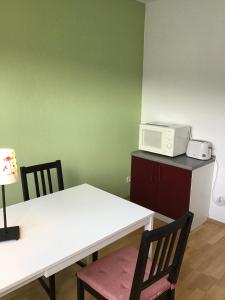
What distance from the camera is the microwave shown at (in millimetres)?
3000

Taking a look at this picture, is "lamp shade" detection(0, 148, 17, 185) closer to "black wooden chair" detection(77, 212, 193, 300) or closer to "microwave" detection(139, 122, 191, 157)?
"black wooden chair" detection(77, 212, 193, 300)

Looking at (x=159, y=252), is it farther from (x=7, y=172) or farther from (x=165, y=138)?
(x=165, y=138)

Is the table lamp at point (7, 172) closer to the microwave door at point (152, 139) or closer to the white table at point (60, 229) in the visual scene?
the white table at point (60, 229)


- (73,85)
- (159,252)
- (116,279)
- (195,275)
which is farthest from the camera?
(73,85)

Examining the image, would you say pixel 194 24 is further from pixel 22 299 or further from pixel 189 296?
pixel 22 299

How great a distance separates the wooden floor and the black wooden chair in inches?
20.6

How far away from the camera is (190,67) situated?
3.13 m

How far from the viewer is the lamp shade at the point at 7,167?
145cm

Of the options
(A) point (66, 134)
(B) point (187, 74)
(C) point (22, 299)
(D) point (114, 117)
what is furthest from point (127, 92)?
(C) point (22, 299)

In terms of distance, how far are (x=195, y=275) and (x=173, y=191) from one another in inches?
35.5

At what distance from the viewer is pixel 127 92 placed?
3.43 meters

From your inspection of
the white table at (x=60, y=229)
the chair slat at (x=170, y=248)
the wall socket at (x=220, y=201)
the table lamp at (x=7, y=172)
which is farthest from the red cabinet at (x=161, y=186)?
the table lamp at (x=7, y=172)

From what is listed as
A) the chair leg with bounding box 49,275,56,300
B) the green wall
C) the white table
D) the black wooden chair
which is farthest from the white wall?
the chair leg with bounding box 49,275,56,300

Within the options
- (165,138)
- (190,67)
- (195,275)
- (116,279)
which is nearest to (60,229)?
(116,279)
